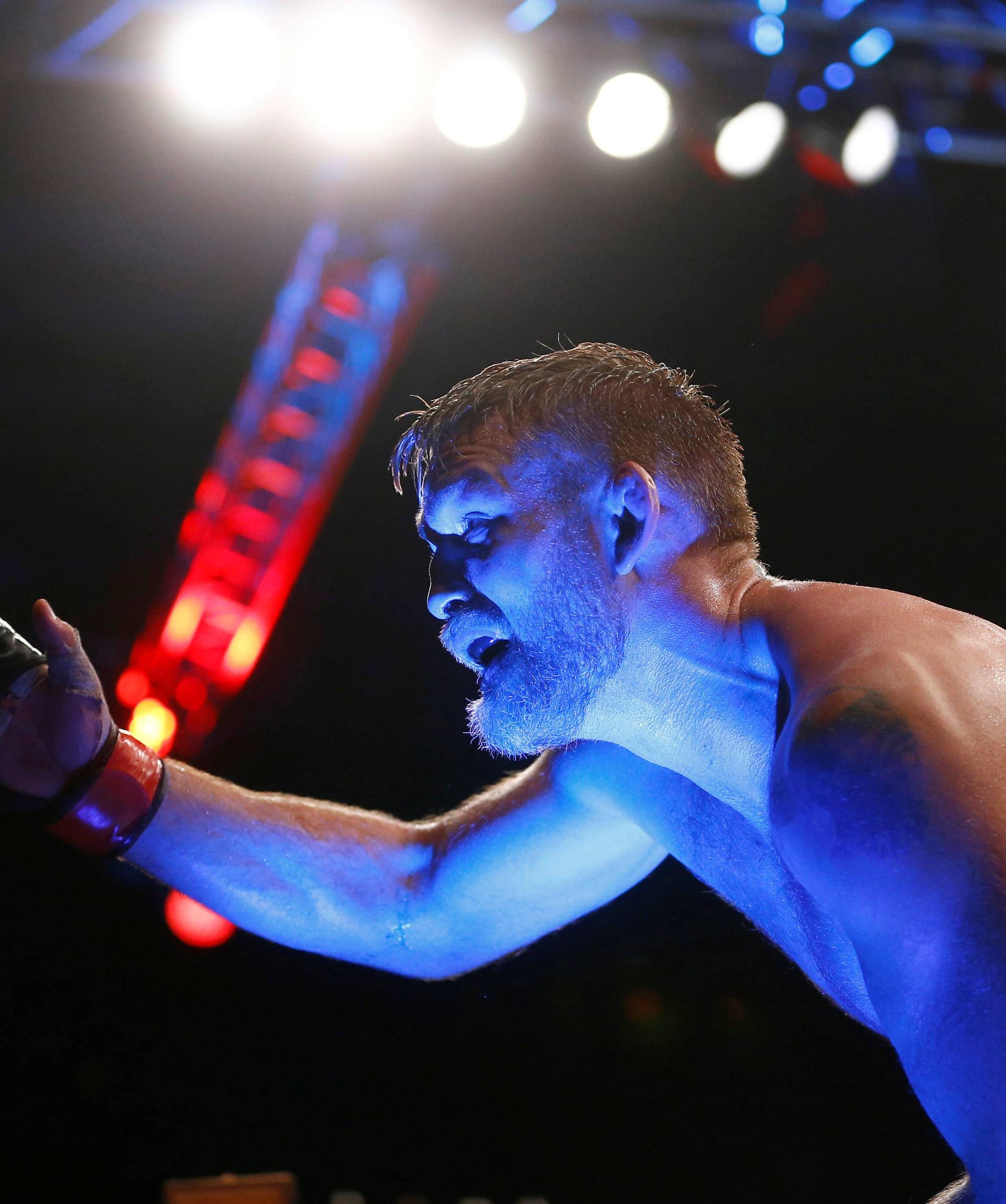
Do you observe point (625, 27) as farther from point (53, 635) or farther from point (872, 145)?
point (53, 635)

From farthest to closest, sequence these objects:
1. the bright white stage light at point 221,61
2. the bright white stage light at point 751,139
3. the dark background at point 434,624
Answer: the dark background at point 434,624
the bright white stage light at point 751,139
the bright white stage light at point 221,61

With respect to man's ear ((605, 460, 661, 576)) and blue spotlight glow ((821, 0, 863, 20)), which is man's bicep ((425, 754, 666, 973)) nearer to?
man's ear ((605, 460, 661, 576))


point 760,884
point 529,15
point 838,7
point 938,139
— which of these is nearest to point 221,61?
point 529,15

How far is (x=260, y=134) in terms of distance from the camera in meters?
3.58

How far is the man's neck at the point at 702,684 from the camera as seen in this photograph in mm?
1519

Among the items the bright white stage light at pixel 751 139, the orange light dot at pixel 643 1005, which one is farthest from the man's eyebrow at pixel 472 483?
the orange light dot at pixel 643 1005

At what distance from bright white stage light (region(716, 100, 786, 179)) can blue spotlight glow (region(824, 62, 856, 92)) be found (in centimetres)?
17

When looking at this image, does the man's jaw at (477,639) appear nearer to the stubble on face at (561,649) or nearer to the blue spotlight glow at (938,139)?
the stubble on face at (561,649)

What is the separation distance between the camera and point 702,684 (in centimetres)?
158

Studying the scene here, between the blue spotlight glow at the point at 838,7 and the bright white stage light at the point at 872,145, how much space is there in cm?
34

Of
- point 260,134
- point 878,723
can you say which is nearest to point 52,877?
point 260,134

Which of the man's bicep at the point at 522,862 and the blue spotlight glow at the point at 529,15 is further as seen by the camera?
the blue spotlight glow at the point at 529,15

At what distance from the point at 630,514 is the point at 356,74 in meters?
2.44

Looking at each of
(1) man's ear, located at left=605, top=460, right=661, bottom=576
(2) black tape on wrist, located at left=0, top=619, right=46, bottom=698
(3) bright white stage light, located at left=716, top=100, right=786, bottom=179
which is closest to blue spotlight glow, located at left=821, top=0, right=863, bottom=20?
(3) bright white stage light, located at left=716, top=100, right=786, bottom=179
